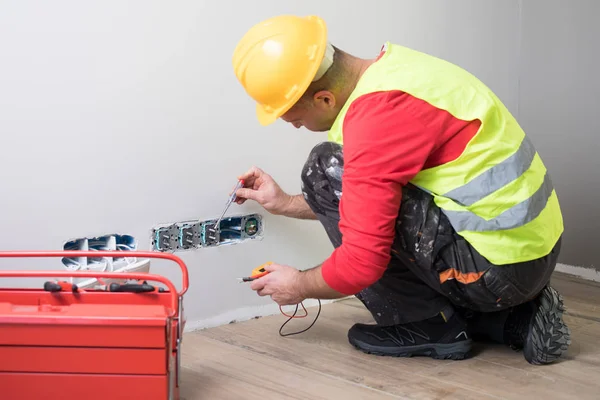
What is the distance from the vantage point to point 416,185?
151 centimetres

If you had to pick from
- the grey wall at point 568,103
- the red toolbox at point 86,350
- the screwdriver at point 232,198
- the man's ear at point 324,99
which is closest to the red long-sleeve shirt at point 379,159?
the man's ear at point 324,99

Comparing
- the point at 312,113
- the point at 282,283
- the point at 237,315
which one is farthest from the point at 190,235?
the point at 312,113

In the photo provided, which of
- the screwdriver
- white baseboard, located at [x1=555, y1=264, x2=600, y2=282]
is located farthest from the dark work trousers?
white baseboard, located at [x1=555, y1=264, x2=600, y2=282]

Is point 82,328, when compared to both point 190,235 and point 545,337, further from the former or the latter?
point 545,337

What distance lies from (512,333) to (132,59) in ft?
3.79

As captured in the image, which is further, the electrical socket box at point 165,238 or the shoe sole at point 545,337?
the electrical socket box at point 165,238

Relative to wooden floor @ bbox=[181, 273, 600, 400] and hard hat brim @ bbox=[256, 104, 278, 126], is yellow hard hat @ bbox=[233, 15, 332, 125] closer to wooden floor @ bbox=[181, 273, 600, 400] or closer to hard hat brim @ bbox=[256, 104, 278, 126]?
hard hat brim @ bbox=[256, 104, 278, 126]

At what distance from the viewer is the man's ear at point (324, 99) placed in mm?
1494

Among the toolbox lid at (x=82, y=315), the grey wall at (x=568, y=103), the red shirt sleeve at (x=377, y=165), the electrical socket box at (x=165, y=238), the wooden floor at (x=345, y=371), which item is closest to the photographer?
the toolbox lid at (x=82, y=315)

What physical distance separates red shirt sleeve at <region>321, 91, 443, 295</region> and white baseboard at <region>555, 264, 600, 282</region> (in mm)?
1408

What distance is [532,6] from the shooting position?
2.64 m

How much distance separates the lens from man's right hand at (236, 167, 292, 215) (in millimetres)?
1858

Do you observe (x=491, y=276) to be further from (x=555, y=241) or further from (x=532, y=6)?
(x=532, y=6)

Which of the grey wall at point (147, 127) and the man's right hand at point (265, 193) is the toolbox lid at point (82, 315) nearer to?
the grey wall at point (147, 127)
